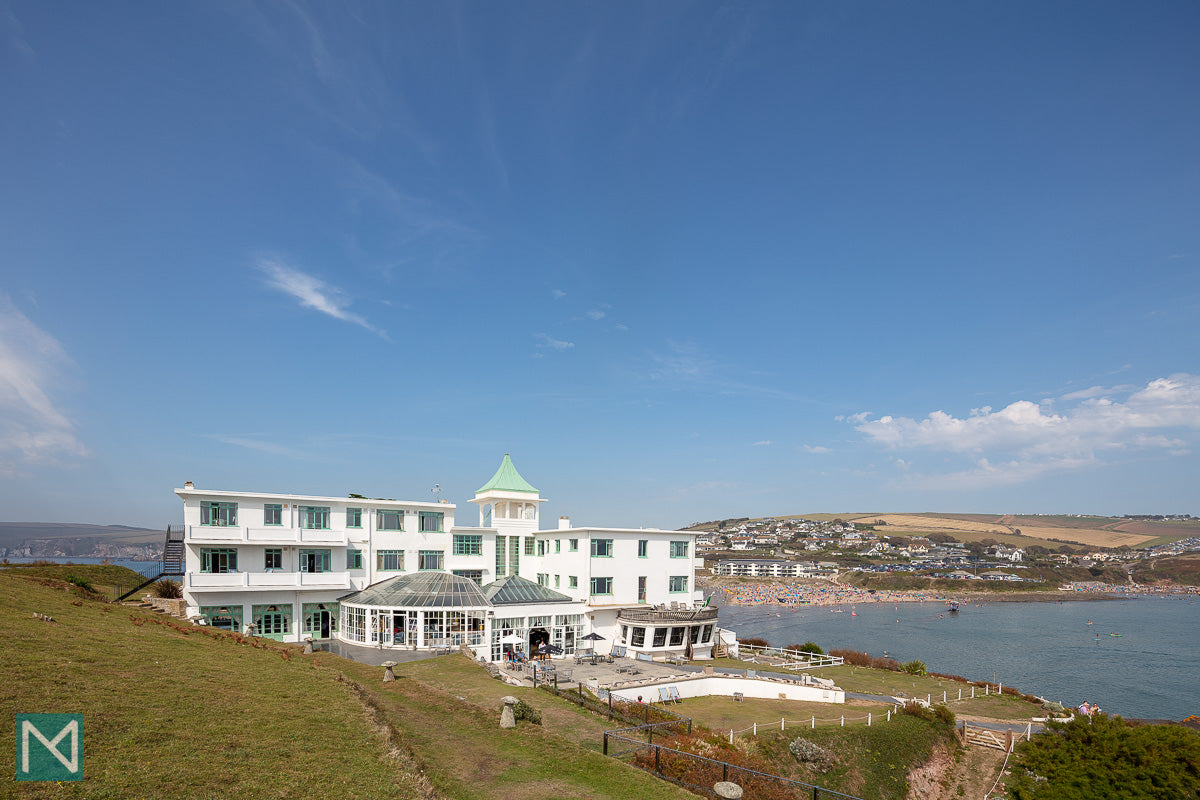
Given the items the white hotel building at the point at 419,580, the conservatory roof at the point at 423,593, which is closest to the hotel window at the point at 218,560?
the white hotel building at the point at 419,580

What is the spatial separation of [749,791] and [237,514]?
1367 inches

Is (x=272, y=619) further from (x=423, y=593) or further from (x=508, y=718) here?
(x=508, y=718)

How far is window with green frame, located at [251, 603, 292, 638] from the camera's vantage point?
39.7 meters

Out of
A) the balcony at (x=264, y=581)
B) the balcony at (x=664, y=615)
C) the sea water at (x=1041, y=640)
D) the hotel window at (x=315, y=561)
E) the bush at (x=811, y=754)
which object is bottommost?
the sea water at (x=1041, y=640)

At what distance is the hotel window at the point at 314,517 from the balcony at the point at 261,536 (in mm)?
418

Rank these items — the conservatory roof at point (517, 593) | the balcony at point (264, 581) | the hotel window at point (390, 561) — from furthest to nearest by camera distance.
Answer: the hotel window at point (390, 561) < the conservatory roof at point (517, 593) < the balcony at point (264, 581)

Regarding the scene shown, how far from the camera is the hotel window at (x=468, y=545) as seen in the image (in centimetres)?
4850

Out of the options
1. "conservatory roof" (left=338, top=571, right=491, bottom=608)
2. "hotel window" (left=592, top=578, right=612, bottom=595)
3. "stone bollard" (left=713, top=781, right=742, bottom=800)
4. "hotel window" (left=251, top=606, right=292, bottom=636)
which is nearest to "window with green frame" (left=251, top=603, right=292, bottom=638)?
"hotel window" (left=251, top=606, right=292, bottom=636)

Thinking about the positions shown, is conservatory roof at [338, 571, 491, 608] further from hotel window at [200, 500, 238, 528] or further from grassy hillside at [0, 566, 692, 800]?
grassy hillside at [0, 566, 692, 800]

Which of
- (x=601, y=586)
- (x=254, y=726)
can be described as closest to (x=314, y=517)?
(x=601, y=586)

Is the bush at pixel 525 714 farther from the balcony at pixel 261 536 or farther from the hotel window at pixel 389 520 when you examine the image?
the hotel window at pixel 389 520

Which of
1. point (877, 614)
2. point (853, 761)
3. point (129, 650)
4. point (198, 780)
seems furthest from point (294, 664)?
point (877, 614)

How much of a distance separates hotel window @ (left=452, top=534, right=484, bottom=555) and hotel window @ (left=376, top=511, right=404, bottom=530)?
176 inches

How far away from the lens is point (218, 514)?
3969 cm
